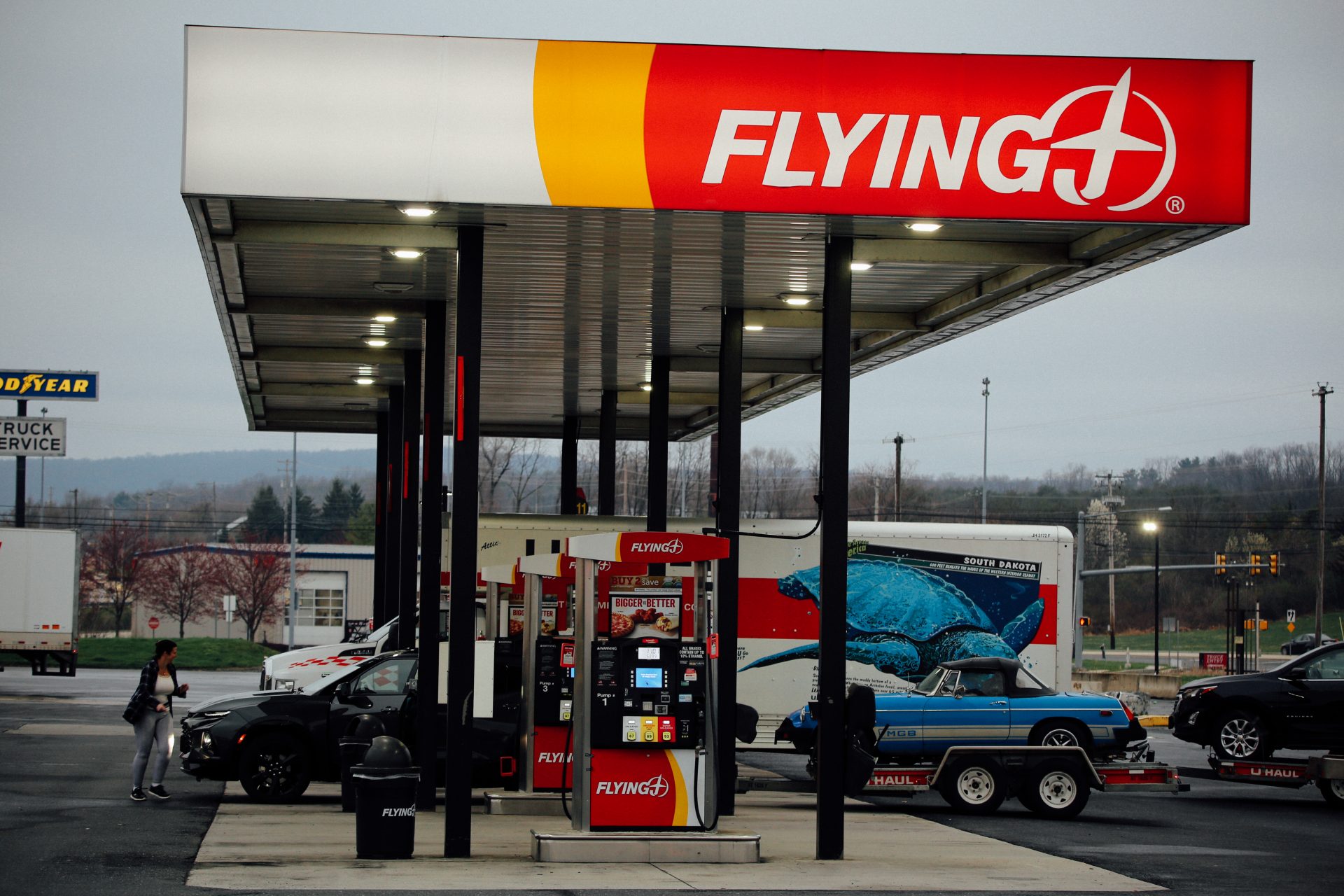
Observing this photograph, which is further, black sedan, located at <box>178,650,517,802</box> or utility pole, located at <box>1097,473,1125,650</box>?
utility pole, located at <box>1097,473,1125,650</box>

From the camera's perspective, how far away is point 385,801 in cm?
1254

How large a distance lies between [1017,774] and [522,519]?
856 cm

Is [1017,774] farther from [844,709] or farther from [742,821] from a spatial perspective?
[844,709]

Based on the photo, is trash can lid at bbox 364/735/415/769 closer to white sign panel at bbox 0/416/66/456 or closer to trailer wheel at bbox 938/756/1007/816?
trailer wheel at bbox 938/756/1007/816

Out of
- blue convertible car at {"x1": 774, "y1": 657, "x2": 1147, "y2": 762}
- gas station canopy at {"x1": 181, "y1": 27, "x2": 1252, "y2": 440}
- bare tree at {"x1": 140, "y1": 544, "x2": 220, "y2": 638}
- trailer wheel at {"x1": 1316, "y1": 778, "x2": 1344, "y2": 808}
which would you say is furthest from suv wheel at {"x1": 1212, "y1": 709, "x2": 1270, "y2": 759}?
bare tree at {"x1": 140, "y1": 544, "x2": 220, "y2": 638}

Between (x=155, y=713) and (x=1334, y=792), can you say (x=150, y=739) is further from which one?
(x=1334, y=792)

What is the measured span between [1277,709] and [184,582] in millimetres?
68013

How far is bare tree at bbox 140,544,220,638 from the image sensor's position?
262 feet

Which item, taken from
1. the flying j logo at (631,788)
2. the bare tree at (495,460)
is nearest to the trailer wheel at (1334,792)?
the flying j logo at (631,788)

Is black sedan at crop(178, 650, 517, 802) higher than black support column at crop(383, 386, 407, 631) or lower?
lower

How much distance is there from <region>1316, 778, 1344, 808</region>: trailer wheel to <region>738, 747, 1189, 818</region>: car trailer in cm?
292

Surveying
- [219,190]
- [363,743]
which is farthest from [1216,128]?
[363,743]

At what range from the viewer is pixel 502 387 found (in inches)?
1009

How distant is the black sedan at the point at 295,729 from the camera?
1678cm
